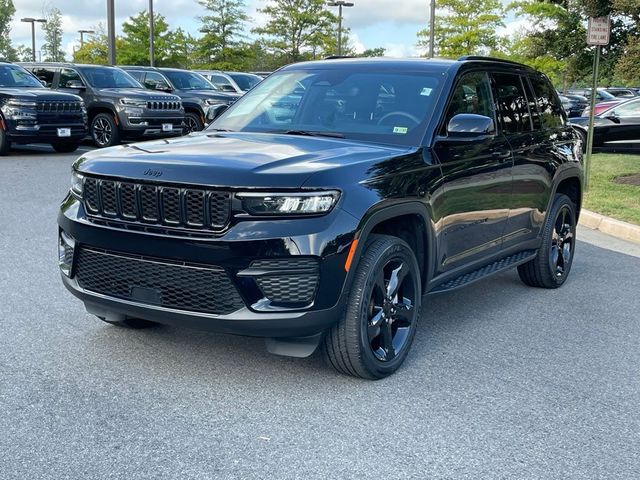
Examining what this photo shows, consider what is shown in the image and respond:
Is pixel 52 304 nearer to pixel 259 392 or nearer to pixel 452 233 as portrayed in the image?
pixel 259 392

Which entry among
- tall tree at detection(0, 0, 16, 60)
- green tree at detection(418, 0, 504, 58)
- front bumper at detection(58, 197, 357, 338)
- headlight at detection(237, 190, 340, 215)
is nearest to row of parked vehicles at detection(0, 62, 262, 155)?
front bumper at detection(58, 197, 357, 338)

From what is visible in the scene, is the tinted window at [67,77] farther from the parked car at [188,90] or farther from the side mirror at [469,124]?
the side mirror at [469,124]

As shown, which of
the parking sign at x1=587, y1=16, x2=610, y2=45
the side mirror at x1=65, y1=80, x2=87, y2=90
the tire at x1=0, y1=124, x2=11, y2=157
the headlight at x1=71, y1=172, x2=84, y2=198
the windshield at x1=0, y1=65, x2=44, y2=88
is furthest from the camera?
the side mirror at x1=65, y1=80, x2=87, y2=90

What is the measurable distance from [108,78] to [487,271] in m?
14.4

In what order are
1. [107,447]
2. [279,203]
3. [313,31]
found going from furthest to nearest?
[313,31], [279,203], [107,447]

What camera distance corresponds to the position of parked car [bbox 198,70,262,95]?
2198 centimetres

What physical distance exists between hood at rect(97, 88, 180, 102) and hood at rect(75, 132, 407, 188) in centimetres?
1307

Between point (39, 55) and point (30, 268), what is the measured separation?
86347 millimetres

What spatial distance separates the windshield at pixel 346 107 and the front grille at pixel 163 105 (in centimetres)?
1224

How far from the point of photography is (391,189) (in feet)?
14.4

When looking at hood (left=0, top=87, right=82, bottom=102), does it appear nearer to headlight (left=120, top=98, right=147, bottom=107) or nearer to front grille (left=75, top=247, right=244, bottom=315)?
headlight (left=120, top=98, right=147, bottom=107)

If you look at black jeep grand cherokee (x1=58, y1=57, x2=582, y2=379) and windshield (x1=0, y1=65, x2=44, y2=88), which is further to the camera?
windshield (x1=0, y1=65, x2=44, y2=88)

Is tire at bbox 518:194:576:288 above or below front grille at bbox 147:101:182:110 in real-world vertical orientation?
below

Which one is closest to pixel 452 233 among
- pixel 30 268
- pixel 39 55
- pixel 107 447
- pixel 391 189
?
pixel 391 189
